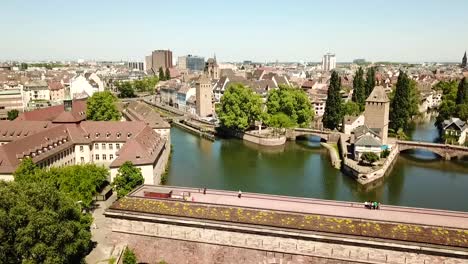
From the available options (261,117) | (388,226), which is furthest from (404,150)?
(388,226)

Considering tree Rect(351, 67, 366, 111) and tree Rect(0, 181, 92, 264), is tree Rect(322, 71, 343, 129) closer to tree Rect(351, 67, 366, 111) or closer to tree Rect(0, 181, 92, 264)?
tree Rect(351, 67, 366, 111)

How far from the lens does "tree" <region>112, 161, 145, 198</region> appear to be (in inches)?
1356

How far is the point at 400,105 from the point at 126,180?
5214 cm

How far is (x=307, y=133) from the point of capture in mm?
70312

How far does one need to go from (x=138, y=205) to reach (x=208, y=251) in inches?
211

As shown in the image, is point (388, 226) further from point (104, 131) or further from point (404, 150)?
point (404, 150)

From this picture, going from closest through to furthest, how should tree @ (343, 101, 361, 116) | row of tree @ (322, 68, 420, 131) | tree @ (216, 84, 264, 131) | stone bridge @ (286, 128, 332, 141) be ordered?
row of tree @ (322, 68, 420, 131), stone bridge @ (286, 128, 332, 141), tree @ (216, 84, 264, 131), tree @ (343, 101, 361, 116)

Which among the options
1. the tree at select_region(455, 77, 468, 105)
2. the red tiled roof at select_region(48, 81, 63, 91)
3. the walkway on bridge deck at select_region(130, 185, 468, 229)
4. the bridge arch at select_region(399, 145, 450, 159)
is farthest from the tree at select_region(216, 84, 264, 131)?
the red tiled roof at select_region(48, 81, 63, 91)

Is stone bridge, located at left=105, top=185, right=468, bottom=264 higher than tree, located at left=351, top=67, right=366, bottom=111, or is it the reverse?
tree, located at left=351, top=67, right=366, bottom=111

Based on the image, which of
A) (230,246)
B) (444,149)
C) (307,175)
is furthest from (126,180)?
(444,149)

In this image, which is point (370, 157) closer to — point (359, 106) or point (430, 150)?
point (430, 150)

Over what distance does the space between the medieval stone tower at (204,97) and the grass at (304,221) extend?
218 feet

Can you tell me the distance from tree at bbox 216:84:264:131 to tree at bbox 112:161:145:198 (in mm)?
36640

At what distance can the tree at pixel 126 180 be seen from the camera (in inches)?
1356
